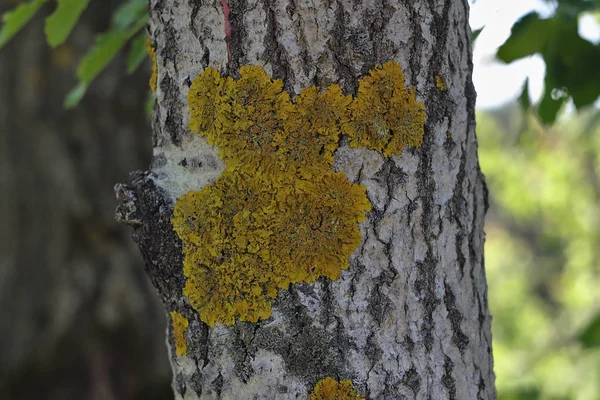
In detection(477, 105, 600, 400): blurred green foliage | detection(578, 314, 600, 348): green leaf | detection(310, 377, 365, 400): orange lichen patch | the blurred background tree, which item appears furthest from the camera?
detection(477, 105, 600, 400): blurred green foliage

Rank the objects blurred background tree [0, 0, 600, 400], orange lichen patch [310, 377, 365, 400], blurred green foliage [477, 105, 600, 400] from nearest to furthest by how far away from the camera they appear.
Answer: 1. orange lichen patch [310, 377, 365, 400]
2. blurred background tree [0, 0, 600, 400]
3. blurred green foliage [477, 105, 600, 400]

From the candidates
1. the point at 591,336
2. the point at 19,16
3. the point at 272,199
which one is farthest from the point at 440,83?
the point at 591,336

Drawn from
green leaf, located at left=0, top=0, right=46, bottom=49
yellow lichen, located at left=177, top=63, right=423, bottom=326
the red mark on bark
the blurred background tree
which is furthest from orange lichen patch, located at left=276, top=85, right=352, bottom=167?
the blurred background tree

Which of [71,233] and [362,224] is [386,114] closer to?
[362,224]

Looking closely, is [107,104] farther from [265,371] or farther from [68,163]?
[265,371]

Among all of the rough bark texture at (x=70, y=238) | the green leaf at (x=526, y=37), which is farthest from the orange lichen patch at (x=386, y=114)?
the rough bark texture at (x=70, y=238)

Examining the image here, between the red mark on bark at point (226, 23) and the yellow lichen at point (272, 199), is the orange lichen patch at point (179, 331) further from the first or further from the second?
the red mark on bark at point (226, 23)

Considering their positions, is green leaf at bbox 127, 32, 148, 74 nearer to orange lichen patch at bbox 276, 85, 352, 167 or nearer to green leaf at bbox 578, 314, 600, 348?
orange lichen patch at bbox 276, 85, 352, 167
